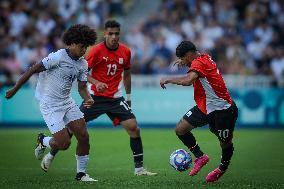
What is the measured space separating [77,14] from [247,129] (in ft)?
23.8

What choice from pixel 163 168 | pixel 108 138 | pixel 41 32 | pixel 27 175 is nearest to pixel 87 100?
pixel 27 175

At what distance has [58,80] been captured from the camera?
1180 centimetres

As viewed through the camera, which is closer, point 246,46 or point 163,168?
point 163,168

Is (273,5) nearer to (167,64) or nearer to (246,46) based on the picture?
(246,46)

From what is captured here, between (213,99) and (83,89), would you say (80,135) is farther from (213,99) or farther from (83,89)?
(213,99)

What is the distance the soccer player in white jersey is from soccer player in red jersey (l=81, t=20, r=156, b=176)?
141cm

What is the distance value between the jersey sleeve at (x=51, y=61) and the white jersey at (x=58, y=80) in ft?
0.06

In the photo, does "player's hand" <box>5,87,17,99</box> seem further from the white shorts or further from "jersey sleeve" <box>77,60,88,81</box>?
"jersey sleeve" <box>77,60,88,81</box>

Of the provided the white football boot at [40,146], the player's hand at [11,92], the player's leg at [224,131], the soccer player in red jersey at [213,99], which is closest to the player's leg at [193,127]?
the soccer player in red jersey at [213,99]

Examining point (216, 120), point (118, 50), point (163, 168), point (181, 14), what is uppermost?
point (181, 14)

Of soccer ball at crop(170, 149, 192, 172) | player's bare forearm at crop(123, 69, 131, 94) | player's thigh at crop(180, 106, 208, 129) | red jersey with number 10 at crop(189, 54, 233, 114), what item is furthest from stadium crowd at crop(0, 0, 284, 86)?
red jersey with number 10 at crop(189, 54, 233, 114)

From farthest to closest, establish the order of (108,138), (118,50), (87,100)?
(108,138) → (118,50) → (87,100)

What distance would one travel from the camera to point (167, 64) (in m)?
24.3

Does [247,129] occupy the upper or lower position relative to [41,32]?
lower
